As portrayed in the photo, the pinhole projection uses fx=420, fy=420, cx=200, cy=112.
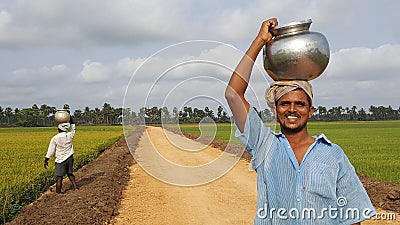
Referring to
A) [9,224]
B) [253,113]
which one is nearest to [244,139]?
[253,113]

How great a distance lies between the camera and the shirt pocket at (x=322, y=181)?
6.91ft

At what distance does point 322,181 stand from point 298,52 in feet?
2.17

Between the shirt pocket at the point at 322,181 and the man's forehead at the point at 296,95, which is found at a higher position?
the man's forehead at the point at 296,95

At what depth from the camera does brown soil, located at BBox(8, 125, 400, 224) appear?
7222mm

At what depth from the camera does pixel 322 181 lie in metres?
2.11

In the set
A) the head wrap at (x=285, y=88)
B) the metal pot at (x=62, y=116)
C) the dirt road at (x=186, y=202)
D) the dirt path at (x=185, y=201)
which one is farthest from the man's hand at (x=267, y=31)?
the metal pot at (x=62, y=116)

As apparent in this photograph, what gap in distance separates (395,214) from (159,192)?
4948mm

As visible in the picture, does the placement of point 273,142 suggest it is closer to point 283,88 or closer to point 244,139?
point 244,139

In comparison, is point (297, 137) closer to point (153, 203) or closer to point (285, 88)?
point (285, 88)

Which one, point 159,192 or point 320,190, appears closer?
point 320,190

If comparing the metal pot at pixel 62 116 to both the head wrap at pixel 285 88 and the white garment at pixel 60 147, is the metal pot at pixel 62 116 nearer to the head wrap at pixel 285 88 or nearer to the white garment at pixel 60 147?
the white garment at pixel 60 147

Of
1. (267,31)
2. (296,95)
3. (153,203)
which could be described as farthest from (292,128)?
(153,203)

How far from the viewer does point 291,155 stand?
221 cm

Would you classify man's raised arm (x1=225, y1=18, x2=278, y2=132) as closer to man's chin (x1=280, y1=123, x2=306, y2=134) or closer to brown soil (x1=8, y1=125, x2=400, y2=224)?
man's chin (x1=280, y1=123, x2=306, y2=134)
